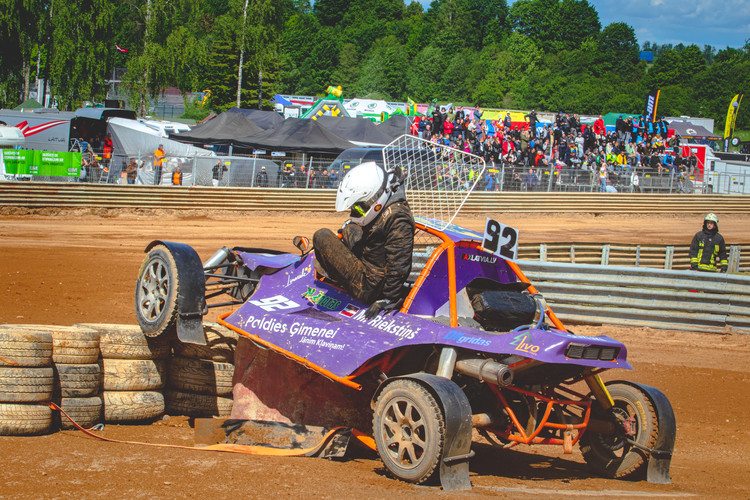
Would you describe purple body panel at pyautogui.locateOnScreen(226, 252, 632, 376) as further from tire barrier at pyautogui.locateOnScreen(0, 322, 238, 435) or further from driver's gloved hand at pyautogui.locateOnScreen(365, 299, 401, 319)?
tire barrier at pyautogui.locateOnScreen(0, 322, 238, 435)

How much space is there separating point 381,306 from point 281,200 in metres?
20.3

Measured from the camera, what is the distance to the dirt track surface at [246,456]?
173 inches

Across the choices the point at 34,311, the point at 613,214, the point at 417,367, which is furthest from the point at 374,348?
the point at 613,214

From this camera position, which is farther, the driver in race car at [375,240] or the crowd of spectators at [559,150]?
the crowd of spectators at [559,150]

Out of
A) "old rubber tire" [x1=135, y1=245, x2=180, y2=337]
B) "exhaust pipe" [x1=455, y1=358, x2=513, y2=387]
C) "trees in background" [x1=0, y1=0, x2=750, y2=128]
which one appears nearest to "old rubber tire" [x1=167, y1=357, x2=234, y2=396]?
"old rubber tire" [x1=135, y1=245, x2=180, y2=337]

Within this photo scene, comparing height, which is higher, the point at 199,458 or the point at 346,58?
the point at 346,58

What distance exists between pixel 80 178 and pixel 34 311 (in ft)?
47.9

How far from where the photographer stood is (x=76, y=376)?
228 inches

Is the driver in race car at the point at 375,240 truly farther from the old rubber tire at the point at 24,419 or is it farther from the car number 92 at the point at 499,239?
the old rubber tire at the point at 24,419

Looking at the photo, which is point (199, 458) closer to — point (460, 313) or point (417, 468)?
point (417, 468)

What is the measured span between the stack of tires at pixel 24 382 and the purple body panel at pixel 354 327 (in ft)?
5.06

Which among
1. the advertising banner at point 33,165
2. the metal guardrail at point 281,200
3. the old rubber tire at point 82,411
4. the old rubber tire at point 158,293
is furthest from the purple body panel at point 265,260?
the advertising banner at point 33,165

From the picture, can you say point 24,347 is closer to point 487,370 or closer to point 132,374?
point 132,374

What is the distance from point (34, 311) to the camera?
9.88 m
